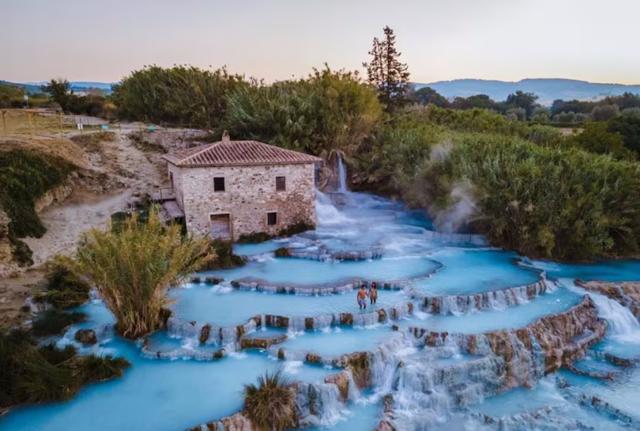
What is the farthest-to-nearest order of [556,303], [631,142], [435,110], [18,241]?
1. [435,110]
2. [631,142]
3. [18,241]
4. [556,303]

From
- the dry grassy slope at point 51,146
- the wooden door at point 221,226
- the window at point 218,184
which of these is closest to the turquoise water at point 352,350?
the wooden door at point 221,226

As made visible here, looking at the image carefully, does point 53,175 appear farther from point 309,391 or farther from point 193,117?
point 309,391

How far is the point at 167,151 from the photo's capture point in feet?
109

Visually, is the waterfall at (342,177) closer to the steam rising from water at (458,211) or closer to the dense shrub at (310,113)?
the dense shrub at (310,113)

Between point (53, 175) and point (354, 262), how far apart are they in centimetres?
1577

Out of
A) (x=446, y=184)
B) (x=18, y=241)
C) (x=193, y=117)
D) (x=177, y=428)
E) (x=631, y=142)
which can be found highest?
(x=193, y=117)

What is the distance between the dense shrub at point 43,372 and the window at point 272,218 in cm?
1167

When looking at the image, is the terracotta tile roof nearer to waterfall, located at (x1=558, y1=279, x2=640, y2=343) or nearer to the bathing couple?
the bathing couple

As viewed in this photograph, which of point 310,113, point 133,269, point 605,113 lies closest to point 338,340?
point 133,269

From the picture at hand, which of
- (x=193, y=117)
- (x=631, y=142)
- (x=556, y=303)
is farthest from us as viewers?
(x=193, y=117)

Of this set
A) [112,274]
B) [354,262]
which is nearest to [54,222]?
[112,274]

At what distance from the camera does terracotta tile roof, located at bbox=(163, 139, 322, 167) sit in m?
21.2

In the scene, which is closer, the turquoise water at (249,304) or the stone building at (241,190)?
the turquoise water at (249,304)

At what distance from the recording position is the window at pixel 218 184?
21.6 metres
